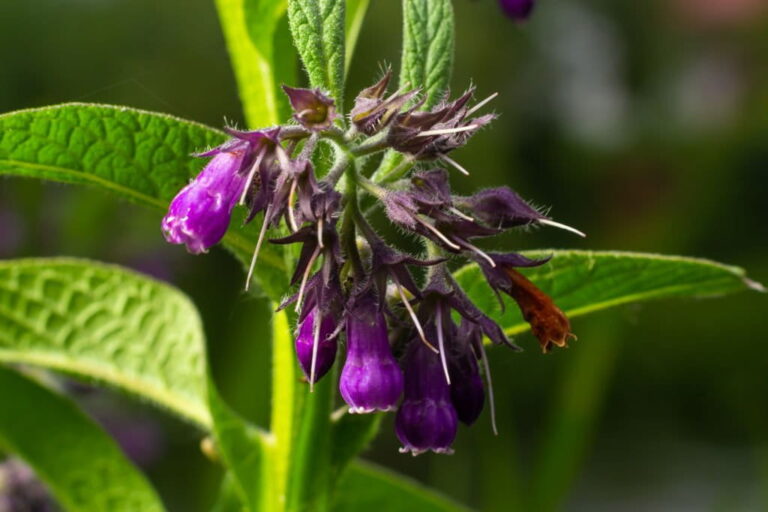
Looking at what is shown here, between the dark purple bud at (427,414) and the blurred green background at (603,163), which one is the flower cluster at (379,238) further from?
the blurred green background at (603,163)

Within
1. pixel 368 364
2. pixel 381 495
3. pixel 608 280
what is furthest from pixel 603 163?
pixel 368 364

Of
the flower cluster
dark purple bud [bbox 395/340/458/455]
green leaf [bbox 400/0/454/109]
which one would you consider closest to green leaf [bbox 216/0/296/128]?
green leaf [bbox 400/0/454/109]

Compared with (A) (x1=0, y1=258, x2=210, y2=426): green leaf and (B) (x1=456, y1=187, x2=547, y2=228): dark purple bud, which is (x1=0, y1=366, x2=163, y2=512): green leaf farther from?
(B) (x1=456, y1=187, x2=547, y2=228): dark purple bud

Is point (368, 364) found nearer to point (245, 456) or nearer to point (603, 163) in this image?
point (245, 456)

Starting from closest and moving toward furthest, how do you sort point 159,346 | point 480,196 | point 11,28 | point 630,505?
point 480,196 < point 159,346 < point 11,28 < point 630,505

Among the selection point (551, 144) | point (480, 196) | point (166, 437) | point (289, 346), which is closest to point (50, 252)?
point (166, 437)

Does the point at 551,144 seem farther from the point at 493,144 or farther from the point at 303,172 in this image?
the point at 303,172
